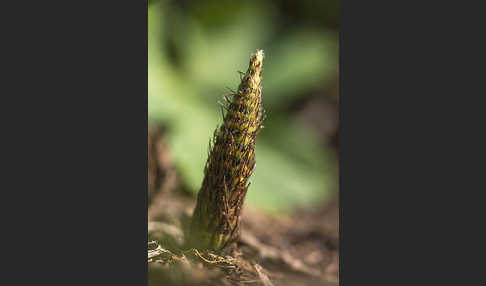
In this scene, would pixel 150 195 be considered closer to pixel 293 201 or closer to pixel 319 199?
pixel 293 201

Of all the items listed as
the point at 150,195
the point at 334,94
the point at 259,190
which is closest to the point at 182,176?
the point at 150,195

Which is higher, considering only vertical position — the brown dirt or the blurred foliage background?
the blurred foliage background

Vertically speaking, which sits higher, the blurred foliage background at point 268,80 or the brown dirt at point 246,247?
the blurred foliage background at point 268,80

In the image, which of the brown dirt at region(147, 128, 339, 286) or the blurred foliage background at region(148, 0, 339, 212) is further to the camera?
the blurred foliage background at region(148, 0, 339, 212)

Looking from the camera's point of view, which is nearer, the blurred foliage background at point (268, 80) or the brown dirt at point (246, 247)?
the brown dirt at point (246, 247)
